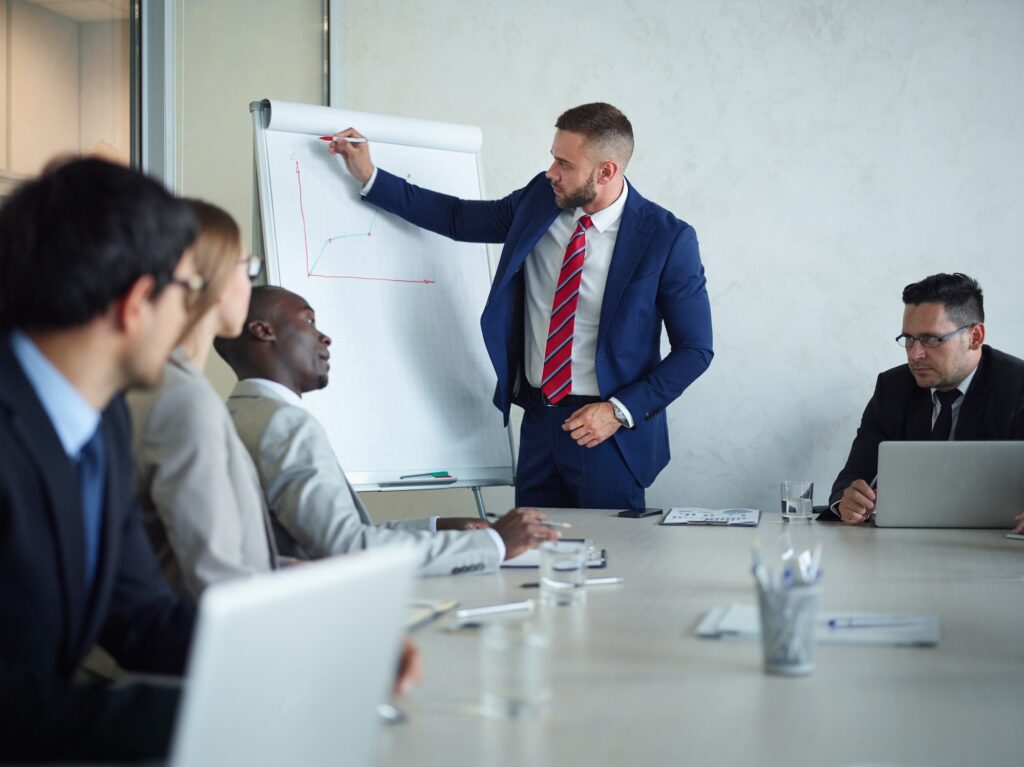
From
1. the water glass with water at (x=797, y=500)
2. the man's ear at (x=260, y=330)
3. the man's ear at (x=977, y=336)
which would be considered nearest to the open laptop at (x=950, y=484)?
the water glass with water at (x=797, y=500)

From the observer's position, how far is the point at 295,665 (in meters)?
0.84

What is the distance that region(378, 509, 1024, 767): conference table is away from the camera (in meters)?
1.09

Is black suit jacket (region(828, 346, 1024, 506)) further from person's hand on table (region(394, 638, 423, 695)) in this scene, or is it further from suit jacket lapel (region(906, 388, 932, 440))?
person's hand on table (region(394, 638, 423, 695))

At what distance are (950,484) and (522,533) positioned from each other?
115 centimetres

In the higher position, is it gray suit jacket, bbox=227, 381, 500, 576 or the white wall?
the white wall

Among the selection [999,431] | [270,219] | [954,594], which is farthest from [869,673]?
[270,219]

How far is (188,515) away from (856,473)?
2.23 meters

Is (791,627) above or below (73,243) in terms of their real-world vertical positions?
below

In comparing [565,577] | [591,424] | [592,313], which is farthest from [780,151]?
[565,577]

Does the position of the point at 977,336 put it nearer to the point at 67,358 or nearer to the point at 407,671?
the point at 407,671

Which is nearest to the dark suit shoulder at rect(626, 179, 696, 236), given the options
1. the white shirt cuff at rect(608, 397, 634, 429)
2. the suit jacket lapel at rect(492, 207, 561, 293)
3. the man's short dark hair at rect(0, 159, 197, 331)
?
the suit jacket lapel at rect(492, 207, 561, 293)

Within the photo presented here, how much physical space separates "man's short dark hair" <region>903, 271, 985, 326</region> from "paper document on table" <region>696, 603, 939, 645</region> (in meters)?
1.73

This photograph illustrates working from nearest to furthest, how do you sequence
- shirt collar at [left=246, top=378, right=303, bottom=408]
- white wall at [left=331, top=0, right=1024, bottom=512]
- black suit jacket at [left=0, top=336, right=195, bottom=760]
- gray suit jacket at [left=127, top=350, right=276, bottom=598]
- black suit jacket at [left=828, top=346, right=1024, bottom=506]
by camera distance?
black suit jacket at [left=0, top=336, right=195, bottom=760], gray suit jacket at [left=127, top=350, right=276, bottom=598], shirt collar at [left=246, top=378, right=303, bottom=408], black suit jacket at [left=828, top=346, right=1024, bottom=506], white wall at [left=331, top=0, right=1024, bottom=512]

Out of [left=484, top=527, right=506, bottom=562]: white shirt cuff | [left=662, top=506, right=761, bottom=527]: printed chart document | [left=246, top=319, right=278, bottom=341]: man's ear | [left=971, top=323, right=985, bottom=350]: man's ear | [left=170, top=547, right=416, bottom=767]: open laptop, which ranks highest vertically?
[left=246, top=319, right=278, bottom=341]: man's ear
